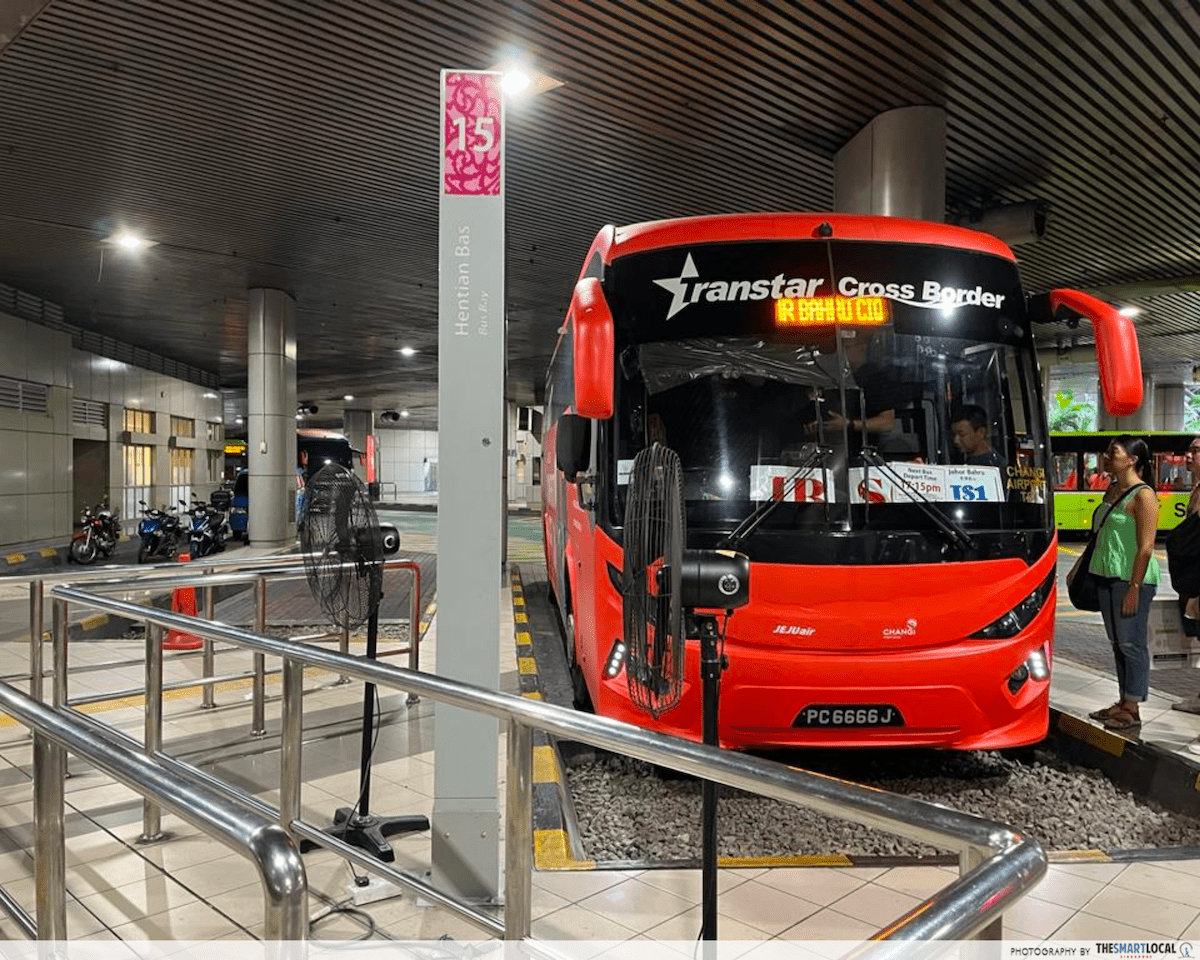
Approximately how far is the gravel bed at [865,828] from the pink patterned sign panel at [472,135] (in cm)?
291

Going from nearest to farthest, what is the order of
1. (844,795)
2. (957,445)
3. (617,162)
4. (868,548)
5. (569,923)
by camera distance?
(844,795) → (569,923) → (868,548) → (957,445) → (617,162)

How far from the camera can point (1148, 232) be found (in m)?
13.3

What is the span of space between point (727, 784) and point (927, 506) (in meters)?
2.89

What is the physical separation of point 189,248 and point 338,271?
7.99ft

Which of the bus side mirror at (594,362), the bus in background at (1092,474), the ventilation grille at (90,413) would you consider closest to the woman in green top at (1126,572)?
the bus side mirror at (594,362)

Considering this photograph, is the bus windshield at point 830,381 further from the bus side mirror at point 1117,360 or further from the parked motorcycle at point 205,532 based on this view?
the parked motorcycle at point 205,532

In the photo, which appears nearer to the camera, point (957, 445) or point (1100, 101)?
point (957, 445)

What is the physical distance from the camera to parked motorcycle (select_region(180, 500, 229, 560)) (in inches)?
639

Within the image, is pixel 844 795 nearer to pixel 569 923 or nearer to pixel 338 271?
pixel 569 923

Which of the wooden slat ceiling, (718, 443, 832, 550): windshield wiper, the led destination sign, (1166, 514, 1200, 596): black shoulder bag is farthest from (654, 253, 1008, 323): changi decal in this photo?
the wooden slat ceiling

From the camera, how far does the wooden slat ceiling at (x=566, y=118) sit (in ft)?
24.0

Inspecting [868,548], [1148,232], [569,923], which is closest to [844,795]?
[569,923]

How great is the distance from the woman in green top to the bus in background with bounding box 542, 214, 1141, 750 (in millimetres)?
1042

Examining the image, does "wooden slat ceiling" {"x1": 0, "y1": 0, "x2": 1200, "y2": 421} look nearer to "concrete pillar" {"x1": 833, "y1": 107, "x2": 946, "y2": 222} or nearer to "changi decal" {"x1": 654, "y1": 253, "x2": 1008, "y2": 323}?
"concrete pillar" {"x1": 833, "y1": 107, "x2": 946, "y2": 222}
